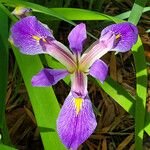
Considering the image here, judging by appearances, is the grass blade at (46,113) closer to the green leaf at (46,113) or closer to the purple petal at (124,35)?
the green leaf at (46,113)

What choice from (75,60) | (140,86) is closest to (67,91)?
(140,86)

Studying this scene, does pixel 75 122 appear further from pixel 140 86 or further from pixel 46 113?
pixel 140 86

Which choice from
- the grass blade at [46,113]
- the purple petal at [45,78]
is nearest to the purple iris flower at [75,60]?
the purple petal at [45,78]

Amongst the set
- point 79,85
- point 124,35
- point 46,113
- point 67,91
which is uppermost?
point 124,35

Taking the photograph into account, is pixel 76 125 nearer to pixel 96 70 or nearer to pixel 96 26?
pixel 96 70

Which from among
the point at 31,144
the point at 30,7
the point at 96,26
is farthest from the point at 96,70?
the point at 96,26

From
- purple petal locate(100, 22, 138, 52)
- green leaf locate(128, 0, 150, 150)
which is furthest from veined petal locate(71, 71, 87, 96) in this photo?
green leaf locate(128, 0, 150, 150)
